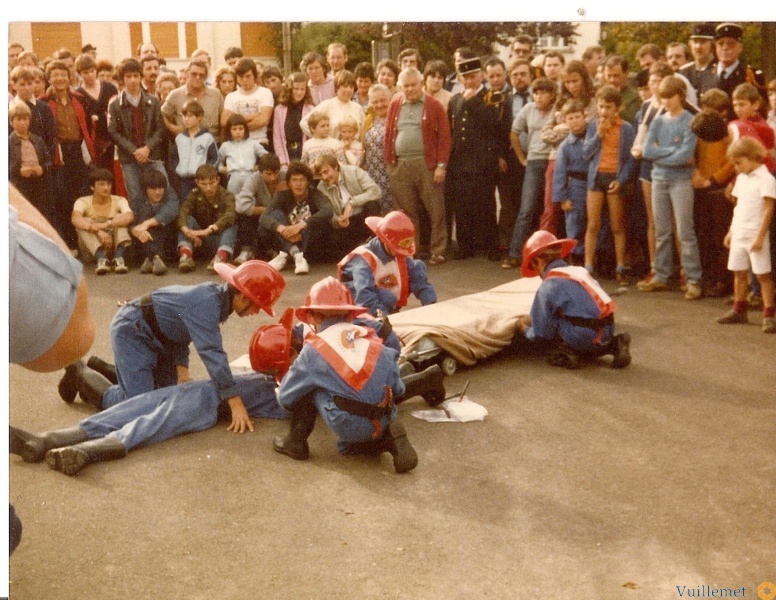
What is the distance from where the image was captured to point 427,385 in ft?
10.9

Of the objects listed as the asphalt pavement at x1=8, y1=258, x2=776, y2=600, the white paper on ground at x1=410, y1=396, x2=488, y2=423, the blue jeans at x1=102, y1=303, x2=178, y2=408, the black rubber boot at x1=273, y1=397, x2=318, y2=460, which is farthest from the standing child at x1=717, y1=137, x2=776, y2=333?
the blue jeans at x1=102, y1=303, x2=178, y2=408

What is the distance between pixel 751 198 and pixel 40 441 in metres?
2.07

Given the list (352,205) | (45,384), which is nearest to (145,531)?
(45,384)

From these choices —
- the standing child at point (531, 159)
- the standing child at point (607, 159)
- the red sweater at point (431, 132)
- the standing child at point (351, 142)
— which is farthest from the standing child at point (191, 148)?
the standing child at point (607, 159)

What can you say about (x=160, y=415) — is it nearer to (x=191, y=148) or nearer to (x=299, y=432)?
(x=299, y=432)

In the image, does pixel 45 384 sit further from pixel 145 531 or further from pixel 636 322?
pixel 636 322

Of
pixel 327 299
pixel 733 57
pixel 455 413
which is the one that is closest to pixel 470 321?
pixel 455 413

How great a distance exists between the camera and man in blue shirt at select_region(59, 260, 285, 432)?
3059 mm

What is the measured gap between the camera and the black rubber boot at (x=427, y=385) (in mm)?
3299

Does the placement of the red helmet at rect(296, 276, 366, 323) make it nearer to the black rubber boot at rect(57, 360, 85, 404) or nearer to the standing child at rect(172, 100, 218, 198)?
the standing child at rect(172, 100, 218, 198)

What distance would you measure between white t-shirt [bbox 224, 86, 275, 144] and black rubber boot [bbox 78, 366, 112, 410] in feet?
2.84

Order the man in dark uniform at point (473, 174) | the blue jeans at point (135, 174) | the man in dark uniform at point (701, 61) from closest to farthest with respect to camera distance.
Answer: the man in dark uniform at point (701, 61) → the blue jeans at point (135, 174) → the man in dark uniform at point (473, 174)

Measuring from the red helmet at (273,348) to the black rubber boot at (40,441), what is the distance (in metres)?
0.57

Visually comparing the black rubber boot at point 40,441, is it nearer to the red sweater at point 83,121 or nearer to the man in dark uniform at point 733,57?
the red sweater at point 83,121
